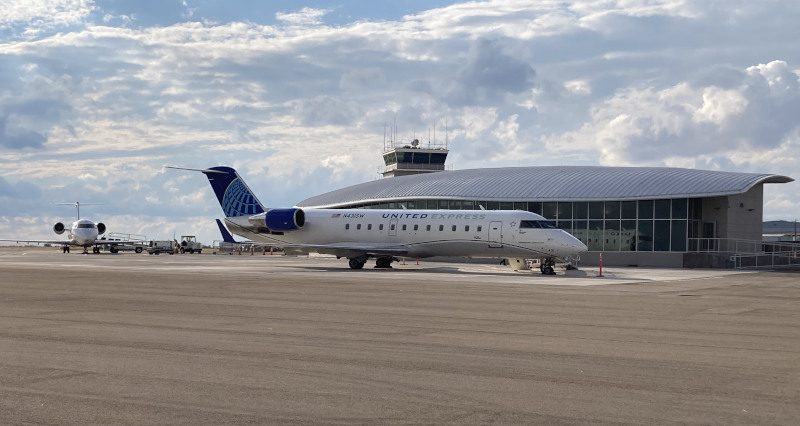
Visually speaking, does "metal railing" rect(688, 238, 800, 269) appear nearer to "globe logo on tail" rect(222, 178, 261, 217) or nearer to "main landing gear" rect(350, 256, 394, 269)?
"main landing gear" rect(350, 256, 394, 269)

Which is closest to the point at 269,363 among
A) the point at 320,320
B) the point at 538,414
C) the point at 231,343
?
the point at 231,343

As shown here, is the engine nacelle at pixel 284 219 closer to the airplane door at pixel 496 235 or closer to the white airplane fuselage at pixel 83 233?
the airplane door at pixel 496 235

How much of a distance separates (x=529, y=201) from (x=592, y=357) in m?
48.9

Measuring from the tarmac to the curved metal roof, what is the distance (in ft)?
112

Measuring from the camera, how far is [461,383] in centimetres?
922

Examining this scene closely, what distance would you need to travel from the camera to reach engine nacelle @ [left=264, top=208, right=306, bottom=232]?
45.3 metres

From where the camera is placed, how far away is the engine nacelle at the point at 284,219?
4534 centimetres

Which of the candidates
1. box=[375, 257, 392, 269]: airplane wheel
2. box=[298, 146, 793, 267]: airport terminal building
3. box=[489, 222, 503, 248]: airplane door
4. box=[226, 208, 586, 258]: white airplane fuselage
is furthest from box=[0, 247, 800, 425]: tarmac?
box=[298, 146, 793, 267]: airport terminal building

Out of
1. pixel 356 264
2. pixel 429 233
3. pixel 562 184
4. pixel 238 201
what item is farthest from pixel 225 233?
pixel 562 184

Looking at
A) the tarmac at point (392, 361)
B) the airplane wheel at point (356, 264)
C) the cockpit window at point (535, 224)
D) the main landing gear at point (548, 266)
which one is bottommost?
the tarmac at point (392, 361)

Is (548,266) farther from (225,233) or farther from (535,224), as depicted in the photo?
(225,233)

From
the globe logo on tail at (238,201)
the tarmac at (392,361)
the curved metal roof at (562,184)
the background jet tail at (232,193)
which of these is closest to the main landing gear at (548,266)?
the tarmac at (392,361)

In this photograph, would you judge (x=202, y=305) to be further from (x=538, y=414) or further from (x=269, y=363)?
(x=538, y=414)

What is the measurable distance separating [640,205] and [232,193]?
2647 centimetres
